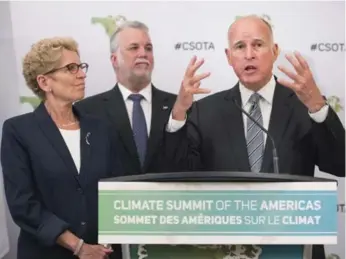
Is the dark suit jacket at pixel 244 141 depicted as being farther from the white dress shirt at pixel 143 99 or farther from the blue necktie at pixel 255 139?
the white dress shirt at pixel 143 99

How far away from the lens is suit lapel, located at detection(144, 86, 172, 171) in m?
2.45

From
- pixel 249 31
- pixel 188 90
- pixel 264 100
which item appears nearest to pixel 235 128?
pixel 264 100

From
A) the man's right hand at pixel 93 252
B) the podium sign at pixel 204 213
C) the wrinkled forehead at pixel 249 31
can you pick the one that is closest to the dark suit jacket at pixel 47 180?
the man's right hand at pixel 93 252

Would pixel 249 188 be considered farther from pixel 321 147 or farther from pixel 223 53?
pixel 223 53

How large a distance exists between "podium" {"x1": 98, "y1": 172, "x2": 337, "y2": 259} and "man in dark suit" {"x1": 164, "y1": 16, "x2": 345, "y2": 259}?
808mm

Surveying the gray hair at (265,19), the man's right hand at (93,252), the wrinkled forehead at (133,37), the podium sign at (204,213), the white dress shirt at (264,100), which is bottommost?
the man's right hand at (93,252)

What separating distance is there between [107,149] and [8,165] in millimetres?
453

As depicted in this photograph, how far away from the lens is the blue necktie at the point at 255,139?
237 centimetres

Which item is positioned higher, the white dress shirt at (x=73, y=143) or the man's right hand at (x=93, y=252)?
the white dress shirt at (x=73, y=143)

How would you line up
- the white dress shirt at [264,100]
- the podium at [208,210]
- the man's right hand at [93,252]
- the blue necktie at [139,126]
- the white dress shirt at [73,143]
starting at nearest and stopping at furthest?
1. the podium at [208,210]
2. the man's right hand at [93,252]
3. the white dress shirt at [73,143]
4. the white dress shirt at [264,100]
5. the blue necktie at [139,126]

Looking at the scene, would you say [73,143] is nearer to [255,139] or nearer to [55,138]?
[55,138]

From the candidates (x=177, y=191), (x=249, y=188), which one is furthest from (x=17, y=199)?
(x=249, y=188)

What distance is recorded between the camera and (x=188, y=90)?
2.20 meters

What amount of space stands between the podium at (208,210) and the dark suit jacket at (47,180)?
0.72 meters
